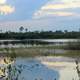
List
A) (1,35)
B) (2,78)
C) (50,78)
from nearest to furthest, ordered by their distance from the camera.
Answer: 1. (2,78)
2. (50,78)
3. (1,35)

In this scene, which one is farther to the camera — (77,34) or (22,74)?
(77,34)

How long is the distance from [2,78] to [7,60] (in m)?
0.66

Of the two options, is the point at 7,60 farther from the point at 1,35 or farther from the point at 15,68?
the point at 1,35

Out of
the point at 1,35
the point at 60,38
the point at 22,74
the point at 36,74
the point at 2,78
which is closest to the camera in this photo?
the point at 2,78

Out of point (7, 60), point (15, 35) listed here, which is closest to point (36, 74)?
point (7, 60)

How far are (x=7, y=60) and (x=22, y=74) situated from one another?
17.5 inches

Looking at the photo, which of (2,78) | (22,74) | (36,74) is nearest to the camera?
(2,78)

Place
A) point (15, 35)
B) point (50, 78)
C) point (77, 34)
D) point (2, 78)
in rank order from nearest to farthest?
point (2, 78) → point (50, 78) → point (15, 35) → point (77, 34)

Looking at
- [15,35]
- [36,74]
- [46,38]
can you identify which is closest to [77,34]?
[46,38]

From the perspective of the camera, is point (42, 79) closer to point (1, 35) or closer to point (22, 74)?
point (22, 74)

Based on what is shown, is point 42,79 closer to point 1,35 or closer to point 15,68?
point 15,68

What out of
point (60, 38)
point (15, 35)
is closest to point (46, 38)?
point (60, 38)

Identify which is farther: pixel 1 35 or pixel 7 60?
pixel 1 35

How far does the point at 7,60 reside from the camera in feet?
24.4
